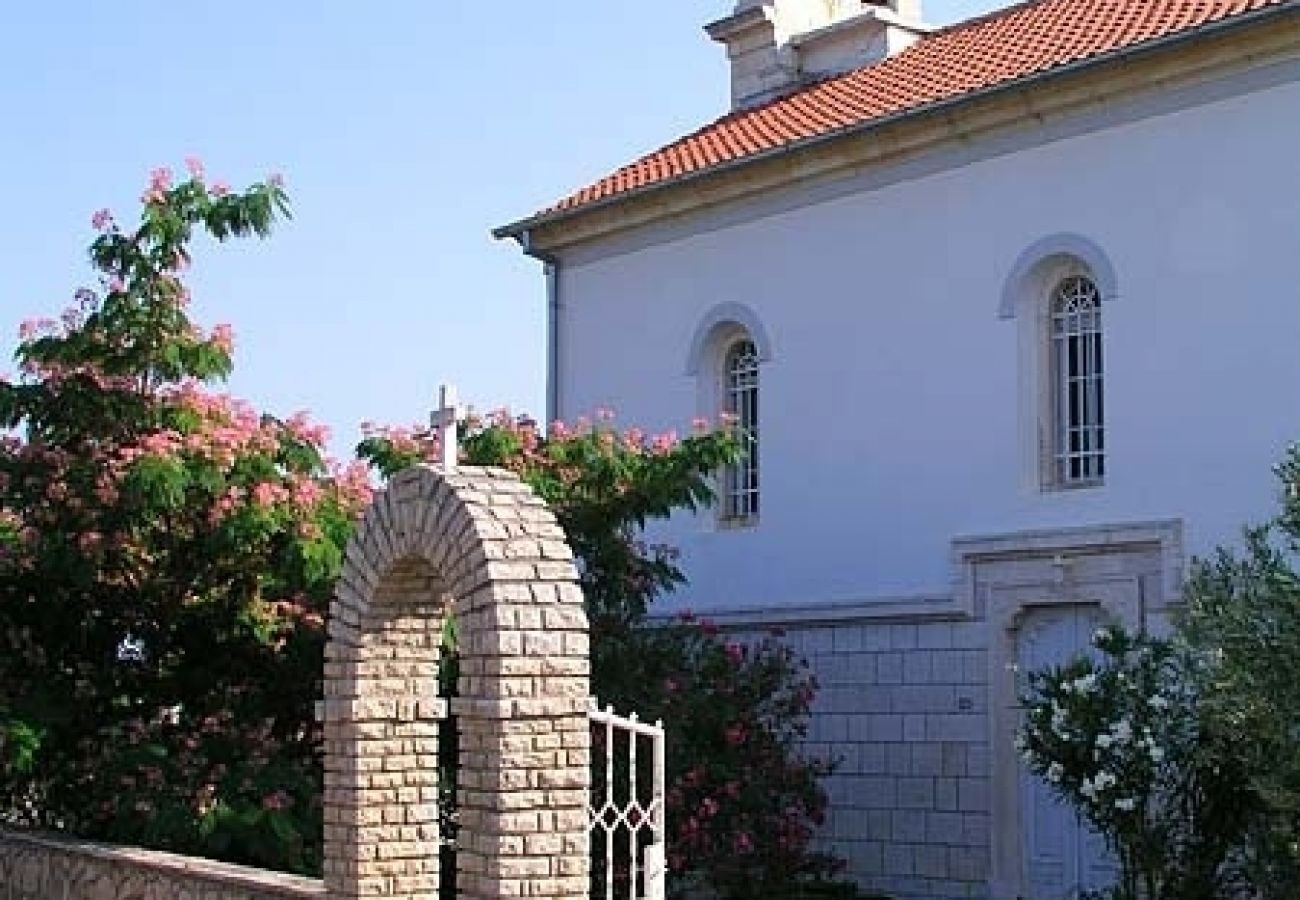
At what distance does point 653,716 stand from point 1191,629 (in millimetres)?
4231

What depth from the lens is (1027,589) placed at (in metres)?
16.6

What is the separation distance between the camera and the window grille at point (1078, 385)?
1655 centimetres

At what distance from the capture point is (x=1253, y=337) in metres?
15.1

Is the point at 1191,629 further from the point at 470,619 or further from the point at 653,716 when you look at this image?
the point at 470,619

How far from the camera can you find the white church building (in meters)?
15.4

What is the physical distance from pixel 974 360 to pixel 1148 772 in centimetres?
467

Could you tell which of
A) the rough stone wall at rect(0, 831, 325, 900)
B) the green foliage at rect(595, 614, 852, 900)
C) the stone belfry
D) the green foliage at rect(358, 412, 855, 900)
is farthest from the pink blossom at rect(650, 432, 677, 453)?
the stone belfry

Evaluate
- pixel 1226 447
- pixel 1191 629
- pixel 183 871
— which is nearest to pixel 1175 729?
pixel 1191 629

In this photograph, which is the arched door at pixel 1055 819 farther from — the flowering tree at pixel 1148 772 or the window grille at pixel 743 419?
the window grille at pixel 743 419

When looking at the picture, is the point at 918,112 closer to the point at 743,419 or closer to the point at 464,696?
A: the point at 743,419

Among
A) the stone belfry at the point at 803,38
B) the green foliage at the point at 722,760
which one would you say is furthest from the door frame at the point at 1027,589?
the stone belfry at the point at 803,38

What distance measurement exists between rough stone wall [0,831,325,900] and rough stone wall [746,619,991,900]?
7436 millimetres

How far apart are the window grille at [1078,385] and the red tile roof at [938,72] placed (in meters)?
1.92

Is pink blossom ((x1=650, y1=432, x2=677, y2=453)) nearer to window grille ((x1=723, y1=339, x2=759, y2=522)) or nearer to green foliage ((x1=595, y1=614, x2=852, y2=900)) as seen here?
green foliage ((x1=595, y1=614, x2=852, y2=900))
